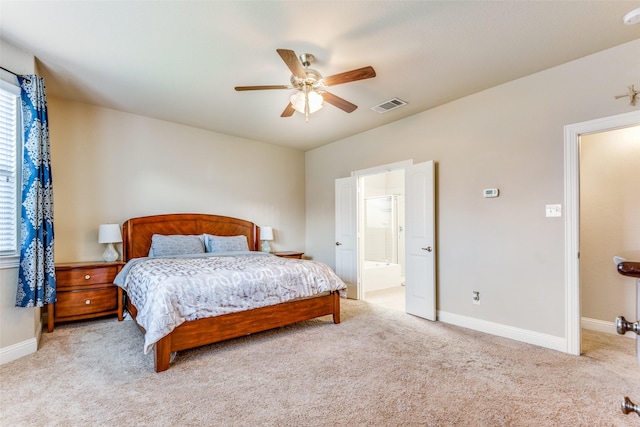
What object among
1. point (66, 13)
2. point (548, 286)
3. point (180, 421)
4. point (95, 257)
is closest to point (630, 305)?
point (548, 286)

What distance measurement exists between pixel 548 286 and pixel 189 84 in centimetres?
422

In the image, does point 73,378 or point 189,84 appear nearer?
point 73,378

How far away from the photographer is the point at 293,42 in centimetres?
251

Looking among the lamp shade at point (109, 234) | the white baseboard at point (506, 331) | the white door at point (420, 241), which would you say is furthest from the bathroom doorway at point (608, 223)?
the lamp shade at point (109, 234)

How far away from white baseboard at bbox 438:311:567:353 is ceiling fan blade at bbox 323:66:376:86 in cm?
287

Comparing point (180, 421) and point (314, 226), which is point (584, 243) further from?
point (180, 421)

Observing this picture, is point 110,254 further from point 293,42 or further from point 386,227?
point 386,227

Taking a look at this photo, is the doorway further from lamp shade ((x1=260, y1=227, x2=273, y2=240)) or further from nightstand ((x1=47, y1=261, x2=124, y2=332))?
nightstand ((x1=47, y1=261, x2=124, y2=332))

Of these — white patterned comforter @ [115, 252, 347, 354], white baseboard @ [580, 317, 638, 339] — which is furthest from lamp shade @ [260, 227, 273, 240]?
white baseboard @ [580, 317, 638, 339]

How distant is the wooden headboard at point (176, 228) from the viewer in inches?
160

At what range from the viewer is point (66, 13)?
2.22 metres

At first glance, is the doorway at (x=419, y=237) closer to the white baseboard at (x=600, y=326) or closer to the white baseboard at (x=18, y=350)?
the white baseboard at (x=600, y=326)

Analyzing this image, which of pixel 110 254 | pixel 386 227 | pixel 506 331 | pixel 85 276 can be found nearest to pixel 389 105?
pixel 506 331

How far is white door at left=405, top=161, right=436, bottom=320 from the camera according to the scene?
3.76m
